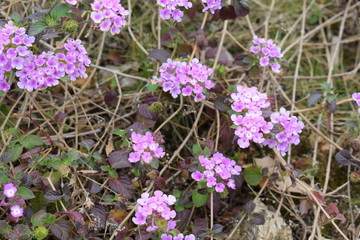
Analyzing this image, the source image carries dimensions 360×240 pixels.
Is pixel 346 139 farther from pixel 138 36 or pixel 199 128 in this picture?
pixel 138 36

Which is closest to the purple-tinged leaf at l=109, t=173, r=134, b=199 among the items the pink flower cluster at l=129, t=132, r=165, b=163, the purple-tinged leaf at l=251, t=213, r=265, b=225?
the pink flower cluster at l=129, t=132, r=165, b=163

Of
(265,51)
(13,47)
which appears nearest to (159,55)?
(265,51)

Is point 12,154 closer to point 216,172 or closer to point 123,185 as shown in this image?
point 123,185

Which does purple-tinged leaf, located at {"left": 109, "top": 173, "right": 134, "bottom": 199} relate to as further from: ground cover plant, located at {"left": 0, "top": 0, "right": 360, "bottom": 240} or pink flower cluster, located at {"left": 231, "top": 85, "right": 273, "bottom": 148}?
pink flower cluster, located at {"left": 231, "top": 85, "right": 273, "bottom": 148}

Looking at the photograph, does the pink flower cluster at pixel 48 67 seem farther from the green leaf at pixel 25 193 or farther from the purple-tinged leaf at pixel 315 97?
the purple-tinged leaf at pixel 315 97

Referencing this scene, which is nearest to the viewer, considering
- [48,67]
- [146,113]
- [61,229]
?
[61,229]

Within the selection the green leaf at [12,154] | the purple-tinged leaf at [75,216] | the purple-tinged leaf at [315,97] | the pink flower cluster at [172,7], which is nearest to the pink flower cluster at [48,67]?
the green leaf at [12,154]
